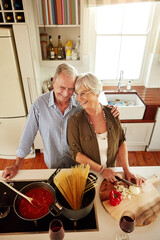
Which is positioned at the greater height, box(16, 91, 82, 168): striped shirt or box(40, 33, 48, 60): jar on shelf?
box(40, 33, 48, 60): jar on shelf

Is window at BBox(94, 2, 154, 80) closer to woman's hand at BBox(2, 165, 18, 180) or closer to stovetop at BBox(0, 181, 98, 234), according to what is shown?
woman's hand at BBox(2, 165, 18, 180)

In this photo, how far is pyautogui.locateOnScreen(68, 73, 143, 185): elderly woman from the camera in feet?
4.13

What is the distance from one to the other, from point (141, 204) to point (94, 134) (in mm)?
549

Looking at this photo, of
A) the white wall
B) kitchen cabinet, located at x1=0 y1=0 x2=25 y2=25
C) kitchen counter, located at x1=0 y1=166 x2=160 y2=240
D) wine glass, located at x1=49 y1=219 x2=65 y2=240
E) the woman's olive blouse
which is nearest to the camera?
wine glass, located at x1=49 y1=219 x2=65 y2=240

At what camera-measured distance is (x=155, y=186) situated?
1192mm

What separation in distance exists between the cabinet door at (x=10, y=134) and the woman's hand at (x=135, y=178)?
5.94 feet

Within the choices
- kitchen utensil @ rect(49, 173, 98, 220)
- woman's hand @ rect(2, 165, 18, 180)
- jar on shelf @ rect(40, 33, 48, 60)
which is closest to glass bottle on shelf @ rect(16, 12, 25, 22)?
jar on shelf @ rect(40, 33, 48, 60)

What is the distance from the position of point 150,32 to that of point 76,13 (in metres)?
1.36

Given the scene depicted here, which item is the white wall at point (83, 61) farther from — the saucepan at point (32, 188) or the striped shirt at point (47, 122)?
the saucepan at point (32, 188)

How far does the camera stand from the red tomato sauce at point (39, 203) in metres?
0.97

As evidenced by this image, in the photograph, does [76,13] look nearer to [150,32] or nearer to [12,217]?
[150,32]

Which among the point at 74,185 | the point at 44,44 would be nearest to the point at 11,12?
the point at 44,44

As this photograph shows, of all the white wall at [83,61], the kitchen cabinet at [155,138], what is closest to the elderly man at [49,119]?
the white wall at [83,61]

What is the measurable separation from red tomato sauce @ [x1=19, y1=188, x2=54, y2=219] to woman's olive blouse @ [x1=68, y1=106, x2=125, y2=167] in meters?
0.37
